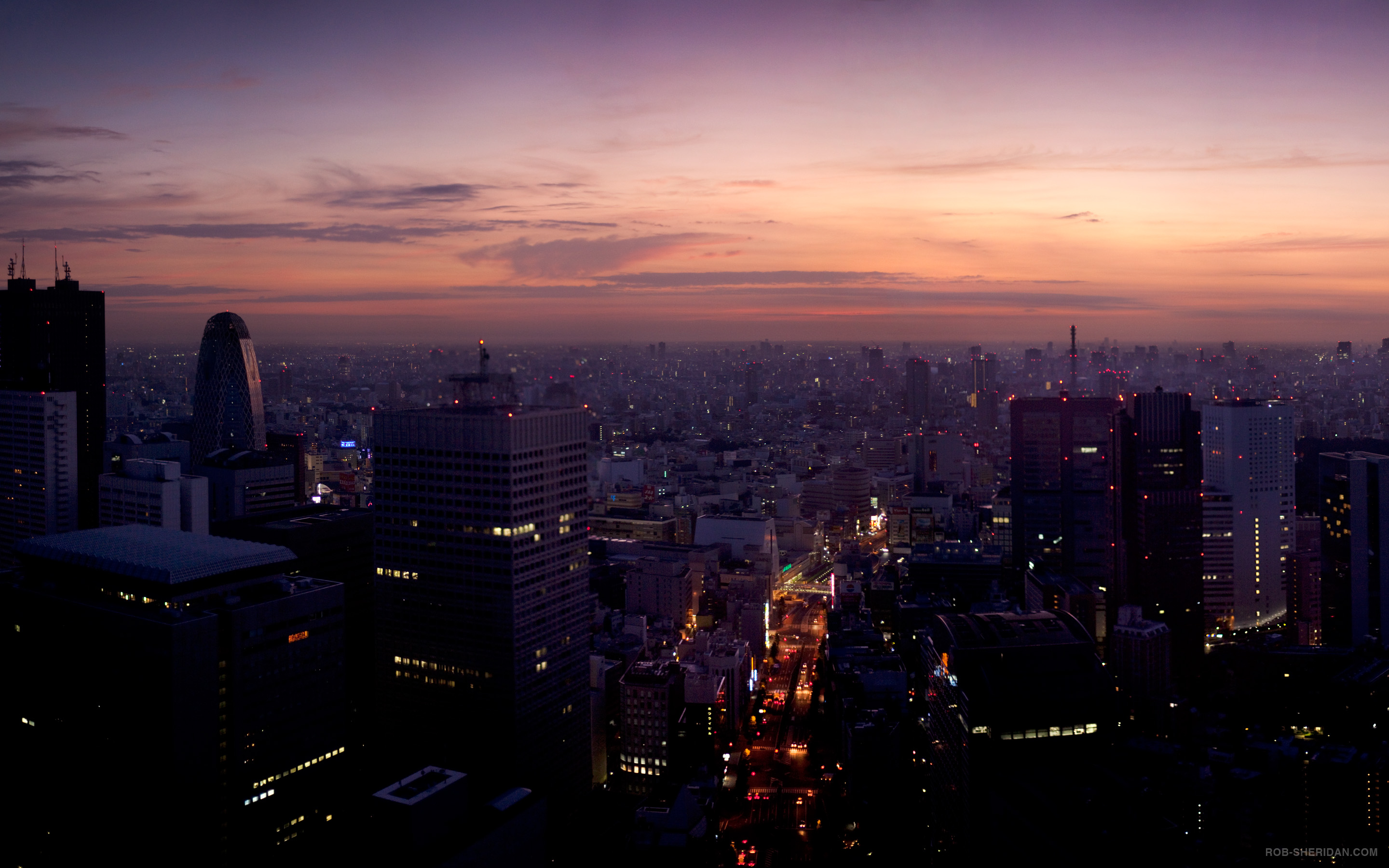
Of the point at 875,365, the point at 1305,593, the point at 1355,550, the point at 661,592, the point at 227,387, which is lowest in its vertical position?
the point at 661,592

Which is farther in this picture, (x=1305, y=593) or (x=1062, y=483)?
(x=1062, y=483)

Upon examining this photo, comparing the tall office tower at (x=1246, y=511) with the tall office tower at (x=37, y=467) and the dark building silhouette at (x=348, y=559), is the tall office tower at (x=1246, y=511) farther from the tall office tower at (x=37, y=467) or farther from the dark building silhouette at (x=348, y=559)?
the tall office tower at (x=37, y=467)

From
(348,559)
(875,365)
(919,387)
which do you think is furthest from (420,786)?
(875,365)

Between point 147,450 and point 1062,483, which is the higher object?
point 147,450

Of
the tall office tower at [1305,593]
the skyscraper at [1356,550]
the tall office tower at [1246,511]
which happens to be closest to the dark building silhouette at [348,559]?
the tall office tower at [1246,511]

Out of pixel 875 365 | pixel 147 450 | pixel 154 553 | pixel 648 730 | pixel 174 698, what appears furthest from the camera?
pixel 875 365

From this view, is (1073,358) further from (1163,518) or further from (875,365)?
(1163,518)

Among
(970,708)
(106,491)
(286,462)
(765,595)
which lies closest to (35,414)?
(106,491)

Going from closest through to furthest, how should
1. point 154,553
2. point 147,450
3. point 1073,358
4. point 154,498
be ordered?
point 154,553 → point 154,498 → point 147,450 → point 1073,358
